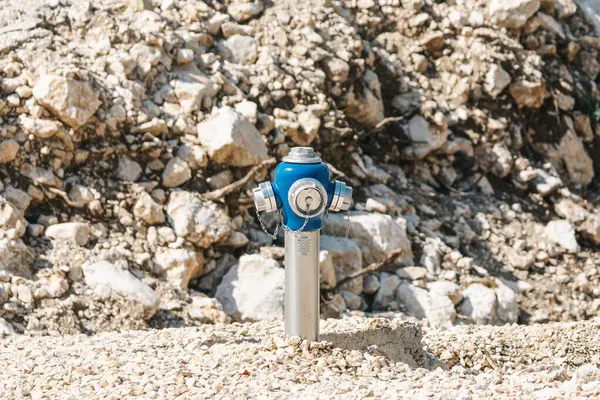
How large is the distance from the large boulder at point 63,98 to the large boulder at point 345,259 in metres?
2.50

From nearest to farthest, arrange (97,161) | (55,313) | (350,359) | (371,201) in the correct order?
(350,359) → (55,313) → (97,161) → (371,201)

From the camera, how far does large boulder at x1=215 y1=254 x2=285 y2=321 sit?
7.07 meters

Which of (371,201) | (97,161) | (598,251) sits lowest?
(598,251)

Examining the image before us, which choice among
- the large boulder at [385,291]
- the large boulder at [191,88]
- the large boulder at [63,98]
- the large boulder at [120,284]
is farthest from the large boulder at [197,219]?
the large boulder at [385,291]

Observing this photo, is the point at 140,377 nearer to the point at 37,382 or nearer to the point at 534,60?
the point at 37,382

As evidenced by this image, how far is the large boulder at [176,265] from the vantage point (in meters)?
7.07

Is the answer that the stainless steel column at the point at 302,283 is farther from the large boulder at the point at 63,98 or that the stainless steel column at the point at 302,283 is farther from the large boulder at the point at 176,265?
the large boulder at the point at 63,98

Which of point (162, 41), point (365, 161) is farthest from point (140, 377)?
point (365, 161)

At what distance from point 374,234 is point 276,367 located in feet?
12.8

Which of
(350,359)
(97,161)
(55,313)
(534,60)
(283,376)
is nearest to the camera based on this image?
(283,376)

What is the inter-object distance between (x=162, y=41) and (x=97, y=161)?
1389mm

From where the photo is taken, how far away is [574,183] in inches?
413

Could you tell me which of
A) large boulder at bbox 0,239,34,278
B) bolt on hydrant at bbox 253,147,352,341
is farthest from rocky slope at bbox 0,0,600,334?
bolt on hydrant at bbox 253,147,352,341

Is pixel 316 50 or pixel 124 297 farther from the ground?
pixel 316 50
